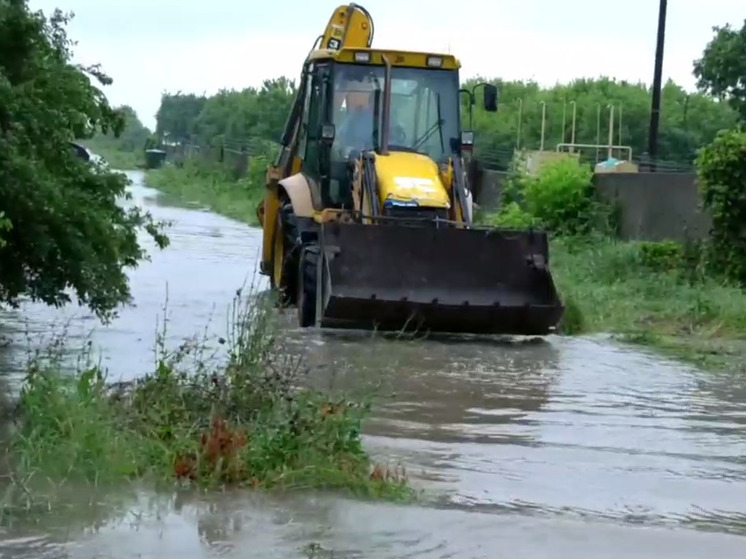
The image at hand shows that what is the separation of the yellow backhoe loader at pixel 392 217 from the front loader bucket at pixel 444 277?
0.01 metres

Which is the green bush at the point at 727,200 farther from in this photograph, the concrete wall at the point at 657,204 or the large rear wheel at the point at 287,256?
the large rear wheel at the point at 287,256

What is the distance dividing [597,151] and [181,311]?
3049cm

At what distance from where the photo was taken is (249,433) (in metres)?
8.73

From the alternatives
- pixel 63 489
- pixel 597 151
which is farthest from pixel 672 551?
pixel 597 151

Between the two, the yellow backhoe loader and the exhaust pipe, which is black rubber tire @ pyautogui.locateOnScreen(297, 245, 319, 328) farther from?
the exhaust pipe

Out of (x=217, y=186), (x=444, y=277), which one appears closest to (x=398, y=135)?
(x=444, y=277)

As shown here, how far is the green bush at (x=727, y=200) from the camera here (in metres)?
21.4

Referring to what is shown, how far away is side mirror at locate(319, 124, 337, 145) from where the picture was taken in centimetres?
1712

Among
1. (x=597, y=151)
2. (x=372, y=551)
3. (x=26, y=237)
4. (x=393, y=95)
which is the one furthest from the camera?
(x=597, y=151)

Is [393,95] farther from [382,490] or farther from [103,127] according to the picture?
[382,490]

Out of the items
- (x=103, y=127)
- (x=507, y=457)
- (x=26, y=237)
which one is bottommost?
Answer: (x=507, y=457)

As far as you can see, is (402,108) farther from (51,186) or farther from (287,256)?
(51,186)

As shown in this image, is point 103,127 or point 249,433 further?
point 103,127

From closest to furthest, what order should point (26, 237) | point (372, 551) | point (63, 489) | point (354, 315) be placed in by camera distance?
1. point (372, 551)
2. point (63, 489)
3. point (26, 237)
4. point (354, 315)
